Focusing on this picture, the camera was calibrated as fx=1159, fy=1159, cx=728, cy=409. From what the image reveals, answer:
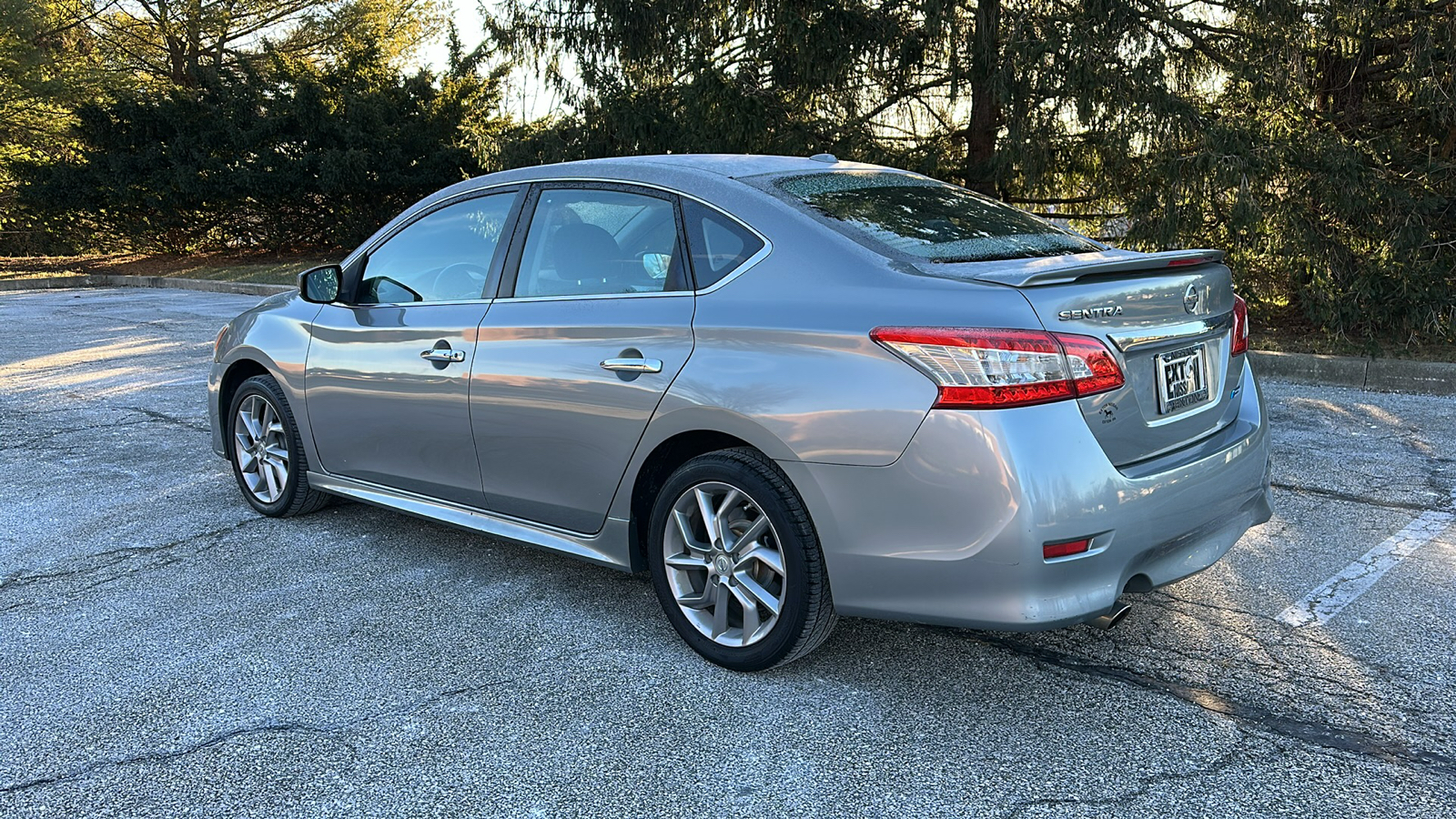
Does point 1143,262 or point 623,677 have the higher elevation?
point 1143,262

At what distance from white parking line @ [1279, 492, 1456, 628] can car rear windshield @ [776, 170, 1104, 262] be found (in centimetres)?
142

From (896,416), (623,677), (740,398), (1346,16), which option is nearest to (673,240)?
(740,398)

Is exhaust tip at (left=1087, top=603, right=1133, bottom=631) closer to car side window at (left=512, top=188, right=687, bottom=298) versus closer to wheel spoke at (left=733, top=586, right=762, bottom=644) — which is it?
wheel spoke at (left=733, top=586, right=762, bottom=644)

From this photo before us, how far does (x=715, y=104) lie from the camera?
11.6 m

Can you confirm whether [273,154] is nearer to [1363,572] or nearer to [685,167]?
[685,167]

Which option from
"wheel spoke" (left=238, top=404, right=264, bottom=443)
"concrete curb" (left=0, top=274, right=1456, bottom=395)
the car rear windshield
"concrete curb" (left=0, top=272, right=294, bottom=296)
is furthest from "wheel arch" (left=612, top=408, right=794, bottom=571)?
"concrete curb" (left=0, top=272, right=294, bottom=296)

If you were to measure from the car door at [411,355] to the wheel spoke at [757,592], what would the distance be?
1.23 m

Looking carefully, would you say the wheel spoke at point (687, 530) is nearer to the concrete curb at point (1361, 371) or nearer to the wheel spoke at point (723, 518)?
the wheel spoke at point (723, 518)

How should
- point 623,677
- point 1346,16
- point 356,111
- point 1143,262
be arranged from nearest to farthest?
point 1143,262
point 623,677
point 1346,16
point 356,111

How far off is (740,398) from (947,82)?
8.88 metres

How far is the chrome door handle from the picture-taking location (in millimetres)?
3549

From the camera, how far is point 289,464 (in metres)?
5.14

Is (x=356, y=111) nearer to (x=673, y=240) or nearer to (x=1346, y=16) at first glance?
(x=1346, y=16)

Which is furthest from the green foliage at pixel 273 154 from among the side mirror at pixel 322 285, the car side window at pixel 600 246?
the car side window at pixel 600 246
